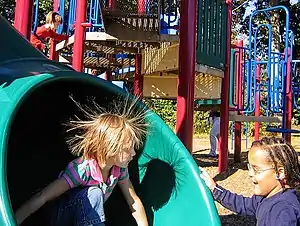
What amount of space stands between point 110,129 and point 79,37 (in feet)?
7.18

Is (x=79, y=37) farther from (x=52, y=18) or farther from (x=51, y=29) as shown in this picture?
(x=52, y=18)

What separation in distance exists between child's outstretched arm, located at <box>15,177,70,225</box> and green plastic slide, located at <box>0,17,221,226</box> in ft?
0.49

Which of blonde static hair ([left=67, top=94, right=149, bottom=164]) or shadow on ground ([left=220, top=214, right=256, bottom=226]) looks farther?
shadow on ground ([left=220, top=214, right=256, bottom=226])

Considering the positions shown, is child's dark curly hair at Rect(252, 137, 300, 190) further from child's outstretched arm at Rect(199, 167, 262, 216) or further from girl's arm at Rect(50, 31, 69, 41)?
girl's arm at Rect(50, 31, 69, 41)

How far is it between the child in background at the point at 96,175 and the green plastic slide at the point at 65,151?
111mm

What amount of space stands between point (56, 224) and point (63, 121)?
1.98 feet

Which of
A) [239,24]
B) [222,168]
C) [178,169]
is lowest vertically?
[222,168]

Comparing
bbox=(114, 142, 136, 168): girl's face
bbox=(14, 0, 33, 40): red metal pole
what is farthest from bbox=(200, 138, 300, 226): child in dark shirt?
bbox=(14, 0, 33, 40): red metal pole

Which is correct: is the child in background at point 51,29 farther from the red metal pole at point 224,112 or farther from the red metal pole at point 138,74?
the red metal pole at point 224,112

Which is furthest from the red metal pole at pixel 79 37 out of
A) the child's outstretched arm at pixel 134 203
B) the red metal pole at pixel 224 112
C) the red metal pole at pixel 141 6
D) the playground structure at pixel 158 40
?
the red metal pole at pixel 224 112

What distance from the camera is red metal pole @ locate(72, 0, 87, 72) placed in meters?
4.21

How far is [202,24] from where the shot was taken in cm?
509

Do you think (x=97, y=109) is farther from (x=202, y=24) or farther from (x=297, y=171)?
(x=202, y=24)

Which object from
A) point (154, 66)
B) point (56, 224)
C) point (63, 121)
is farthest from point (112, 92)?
point (154, 66)
